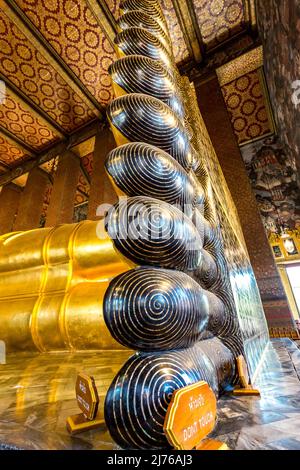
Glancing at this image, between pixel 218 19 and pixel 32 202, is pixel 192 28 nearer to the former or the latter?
pixel 218 19

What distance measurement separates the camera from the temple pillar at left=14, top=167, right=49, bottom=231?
4.74 m

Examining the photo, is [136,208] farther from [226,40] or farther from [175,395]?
[226,40]

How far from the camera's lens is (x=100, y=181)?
4207mm

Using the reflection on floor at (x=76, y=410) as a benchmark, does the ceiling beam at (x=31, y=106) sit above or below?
above

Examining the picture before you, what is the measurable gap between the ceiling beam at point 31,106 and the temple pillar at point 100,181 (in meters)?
0.96

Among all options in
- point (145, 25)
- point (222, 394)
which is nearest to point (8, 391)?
point (222, 394)

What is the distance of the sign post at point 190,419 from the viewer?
1.00 ft

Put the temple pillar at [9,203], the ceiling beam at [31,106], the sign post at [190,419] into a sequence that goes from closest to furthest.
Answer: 1. the sign post at [190,419]
2. the ceiling beam at [31,106]
3. the temple pillar at [9,203]

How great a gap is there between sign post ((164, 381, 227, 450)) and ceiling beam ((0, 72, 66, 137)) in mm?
5247

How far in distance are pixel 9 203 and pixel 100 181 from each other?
2849 mm

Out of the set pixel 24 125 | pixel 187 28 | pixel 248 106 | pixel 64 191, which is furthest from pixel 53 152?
pixel 248 106

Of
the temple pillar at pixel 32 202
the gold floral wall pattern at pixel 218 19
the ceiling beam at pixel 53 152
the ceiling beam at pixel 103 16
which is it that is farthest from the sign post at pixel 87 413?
the ceiling beam at pixel 53 152

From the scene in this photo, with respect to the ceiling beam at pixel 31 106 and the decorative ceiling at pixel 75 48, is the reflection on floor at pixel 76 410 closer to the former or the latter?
the decorative ceiling at pixel 75 48

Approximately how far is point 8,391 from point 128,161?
755 mm
